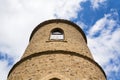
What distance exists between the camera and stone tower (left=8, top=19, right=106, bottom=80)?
459 inches

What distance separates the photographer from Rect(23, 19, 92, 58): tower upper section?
535 inches

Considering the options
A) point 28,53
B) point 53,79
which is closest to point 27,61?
point 28,53

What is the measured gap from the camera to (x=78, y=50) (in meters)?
13.6

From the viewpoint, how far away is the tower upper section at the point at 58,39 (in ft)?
44.6

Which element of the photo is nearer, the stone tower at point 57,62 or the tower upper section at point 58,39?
the stone tower at point 57,62

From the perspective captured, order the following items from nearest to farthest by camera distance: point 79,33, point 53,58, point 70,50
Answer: point 53,58, point 70,50, point 79,33

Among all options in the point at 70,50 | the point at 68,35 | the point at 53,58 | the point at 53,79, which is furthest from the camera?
the point at 68,35

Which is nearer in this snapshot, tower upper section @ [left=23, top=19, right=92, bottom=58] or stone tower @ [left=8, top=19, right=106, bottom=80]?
stone tower @ [left=8, top=19, right=106, bottom=80]

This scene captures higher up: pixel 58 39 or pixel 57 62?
pixel 58 39

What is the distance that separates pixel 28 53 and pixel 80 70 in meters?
2.84

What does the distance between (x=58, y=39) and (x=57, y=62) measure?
2.40 m

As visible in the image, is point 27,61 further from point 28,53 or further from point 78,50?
point 78,50

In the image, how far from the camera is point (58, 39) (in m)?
14.3

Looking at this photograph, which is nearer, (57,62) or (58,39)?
(57,62)
